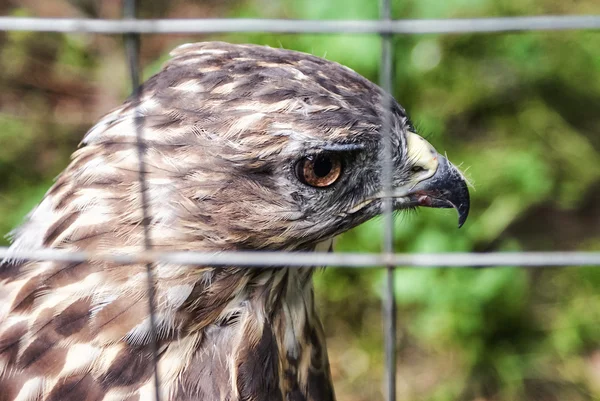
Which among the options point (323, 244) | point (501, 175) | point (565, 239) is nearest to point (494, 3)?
point (501, 175)

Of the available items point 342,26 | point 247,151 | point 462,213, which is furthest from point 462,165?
point 342,26

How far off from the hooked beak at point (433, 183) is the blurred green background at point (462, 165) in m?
1.14

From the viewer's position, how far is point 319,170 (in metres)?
1.42

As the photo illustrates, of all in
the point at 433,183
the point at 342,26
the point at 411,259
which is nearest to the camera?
the point at 342,26

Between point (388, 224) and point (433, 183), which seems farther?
point (433, 183)

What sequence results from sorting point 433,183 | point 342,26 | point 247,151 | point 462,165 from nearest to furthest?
1. point 342,26
2. point 247,151
3. point 433,183
4. point 462,165

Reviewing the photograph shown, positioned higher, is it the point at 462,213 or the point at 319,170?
the point at 319,170

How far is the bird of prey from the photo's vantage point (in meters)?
1.36

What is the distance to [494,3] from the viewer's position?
3.58 meters

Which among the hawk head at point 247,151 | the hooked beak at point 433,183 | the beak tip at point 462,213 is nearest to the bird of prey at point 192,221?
the hawk head at point 247,151

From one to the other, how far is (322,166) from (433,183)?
0.95 feet

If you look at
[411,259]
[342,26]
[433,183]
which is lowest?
[411,259]

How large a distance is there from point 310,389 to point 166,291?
0.46 metres

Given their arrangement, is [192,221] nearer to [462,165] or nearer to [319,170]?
[319,170]
